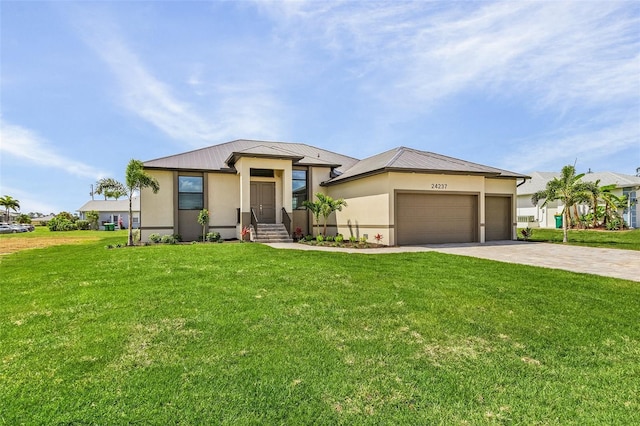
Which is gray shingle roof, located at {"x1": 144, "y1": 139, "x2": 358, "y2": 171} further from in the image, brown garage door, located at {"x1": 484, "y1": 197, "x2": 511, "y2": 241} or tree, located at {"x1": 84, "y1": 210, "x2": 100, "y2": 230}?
tree, located at {"x1": 84, "y1": 210, "x2": 100, "y2": 230}

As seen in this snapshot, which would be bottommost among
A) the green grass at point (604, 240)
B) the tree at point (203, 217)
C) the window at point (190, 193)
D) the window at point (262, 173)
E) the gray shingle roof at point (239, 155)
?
the green grass at point (604, 240)

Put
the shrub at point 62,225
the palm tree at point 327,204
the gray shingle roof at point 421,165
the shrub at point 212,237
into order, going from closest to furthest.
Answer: the gray shingle roof at point 421,165, the palm tree at point 327,204, the shrub at point 212,237, the shrub at point 62,225

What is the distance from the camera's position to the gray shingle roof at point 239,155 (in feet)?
53.7

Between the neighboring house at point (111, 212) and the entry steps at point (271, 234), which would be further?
the neighboring house at point (111, 212)

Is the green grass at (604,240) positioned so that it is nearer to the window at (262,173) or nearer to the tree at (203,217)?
the window at (262,173)

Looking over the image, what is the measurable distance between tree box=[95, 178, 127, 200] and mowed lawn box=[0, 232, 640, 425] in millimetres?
9661

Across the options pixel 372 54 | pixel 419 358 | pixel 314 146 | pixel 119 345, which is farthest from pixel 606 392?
pixel 314 146

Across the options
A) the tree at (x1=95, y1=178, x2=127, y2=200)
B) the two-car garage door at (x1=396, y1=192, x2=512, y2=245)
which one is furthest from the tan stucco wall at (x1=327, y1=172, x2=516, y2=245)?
the tree at (x1=95, y1=178, x2=127, y2=200)

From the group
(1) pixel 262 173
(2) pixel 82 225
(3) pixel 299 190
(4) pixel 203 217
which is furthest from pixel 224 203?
(2) pixel 82 225

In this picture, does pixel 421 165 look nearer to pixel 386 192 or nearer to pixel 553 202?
pixel 386 192

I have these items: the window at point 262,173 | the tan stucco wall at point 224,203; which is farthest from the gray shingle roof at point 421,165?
the tan stucco wall at point 224,203

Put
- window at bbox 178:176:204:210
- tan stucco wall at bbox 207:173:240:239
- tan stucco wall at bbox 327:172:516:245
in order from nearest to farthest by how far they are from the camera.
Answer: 1. tan stucco wall at bbox 327:172:516:245
2. window at bbox 178:176:204:210
3. tan stucco wall at bbox 207:173:240:239

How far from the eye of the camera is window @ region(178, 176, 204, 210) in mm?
16938

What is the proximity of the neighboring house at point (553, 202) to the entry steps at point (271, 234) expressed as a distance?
2118cm
